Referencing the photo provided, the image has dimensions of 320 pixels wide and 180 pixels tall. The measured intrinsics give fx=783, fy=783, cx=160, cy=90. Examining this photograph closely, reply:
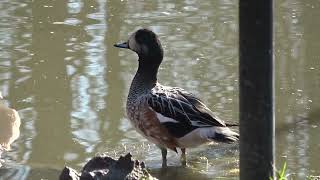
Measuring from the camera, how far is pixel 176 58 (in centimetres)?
879

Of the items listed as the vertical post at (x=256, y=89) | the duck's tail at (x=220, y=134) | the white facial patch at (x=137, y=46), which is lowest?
the duck's tail at (x=220, y=134)

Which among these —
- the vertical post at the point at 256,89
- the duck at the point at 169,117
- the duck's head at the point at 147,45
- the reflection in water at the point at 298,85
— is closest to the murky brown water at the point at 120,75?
the reflection in water at the point at 298,85

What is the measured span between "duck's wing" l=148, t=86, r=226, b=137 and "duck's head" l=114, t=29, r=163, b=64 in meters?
0.43

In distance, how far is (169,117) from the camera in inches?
235

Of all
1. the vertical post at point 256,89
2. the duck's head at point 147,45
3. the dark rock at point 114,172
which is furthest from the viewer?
the duck's head at point 147,45

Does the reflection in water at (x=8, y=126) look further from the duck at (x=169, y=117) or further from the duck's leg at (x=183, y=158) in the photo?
the duck's leg at (x=183, y=158)

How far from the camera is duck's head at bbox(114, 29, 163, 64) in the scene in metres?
6.29

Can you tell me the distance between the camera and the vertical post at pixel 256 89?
3.49m

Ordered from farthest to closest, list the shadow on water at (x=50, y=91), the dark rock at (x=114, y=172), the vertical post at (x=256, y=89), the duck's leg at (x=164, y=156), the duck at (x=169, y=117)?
the shadow on water at (x=50, y=91) < the duck's leg at (x=164, y=156) < the duck at (x=169, y=117) < the dark rock at (x=114, y=172) < the vertical post at (x=256, y=89)

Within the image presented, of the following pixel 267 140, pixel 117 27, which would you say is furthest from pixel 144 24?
pixel 267 140

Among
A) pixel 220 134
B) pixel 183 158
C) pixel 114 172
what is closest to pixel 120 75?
pixel 183 158

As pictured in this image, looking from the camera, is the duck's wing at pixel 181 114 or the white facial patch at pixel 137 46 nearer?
the duck's wing at pixel 181 114

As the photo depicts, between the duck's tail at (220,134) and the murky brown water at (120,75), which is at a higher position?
the duck's tail at (220,134)

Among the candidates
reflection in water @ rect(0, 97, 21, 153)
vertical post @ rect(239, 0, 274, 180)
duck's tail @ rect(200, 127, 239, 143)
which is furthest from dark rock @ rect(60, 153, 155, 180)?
reflection in water @ rect(0, 97, 21, 153)
